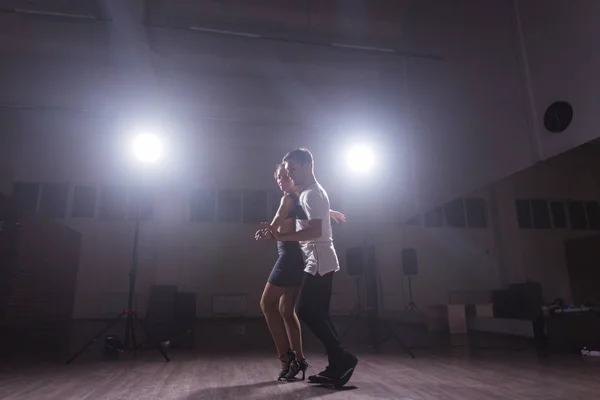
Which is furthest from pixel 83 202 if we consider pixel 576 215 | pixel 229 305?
pixel 576 215

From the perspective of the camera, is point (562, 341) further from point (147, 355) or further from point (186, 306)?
point (186, 306)

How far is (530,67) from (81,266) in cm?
797

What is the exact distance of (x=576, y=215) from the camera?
26.2 feet

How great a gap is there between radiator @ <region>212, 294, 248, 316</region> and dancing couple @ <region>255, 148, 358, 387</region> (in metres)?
5.69

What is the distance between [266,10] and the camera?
15.2 feet

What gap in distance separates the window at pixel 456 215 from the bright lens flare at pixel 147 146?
20.1ft

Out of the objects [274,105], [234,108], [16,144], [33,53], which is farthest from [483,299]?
[16,144]

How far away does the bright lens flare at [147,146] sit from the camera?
3.90m

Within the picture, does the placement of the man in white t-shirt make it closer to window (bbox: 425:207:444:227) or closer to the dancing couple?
the dancing couple

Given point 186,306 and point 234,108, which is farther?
point 234,108

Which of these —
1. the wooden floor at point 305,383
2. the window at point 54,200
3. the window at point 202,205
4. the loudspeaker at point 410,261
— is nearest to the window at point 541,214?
the loudspeaker at point 410,261

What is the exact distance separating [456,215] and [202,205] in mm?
5603

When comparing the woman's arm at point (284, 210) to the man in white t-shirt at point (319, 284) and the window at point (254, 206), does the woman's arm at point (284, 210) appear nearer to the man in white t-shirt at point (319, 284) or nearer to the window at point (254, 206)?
the man in white t-shirt at point (319, 284)

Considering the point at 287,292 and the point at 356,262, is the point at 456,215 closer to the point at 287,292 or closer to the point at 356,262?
the point at 356,262
